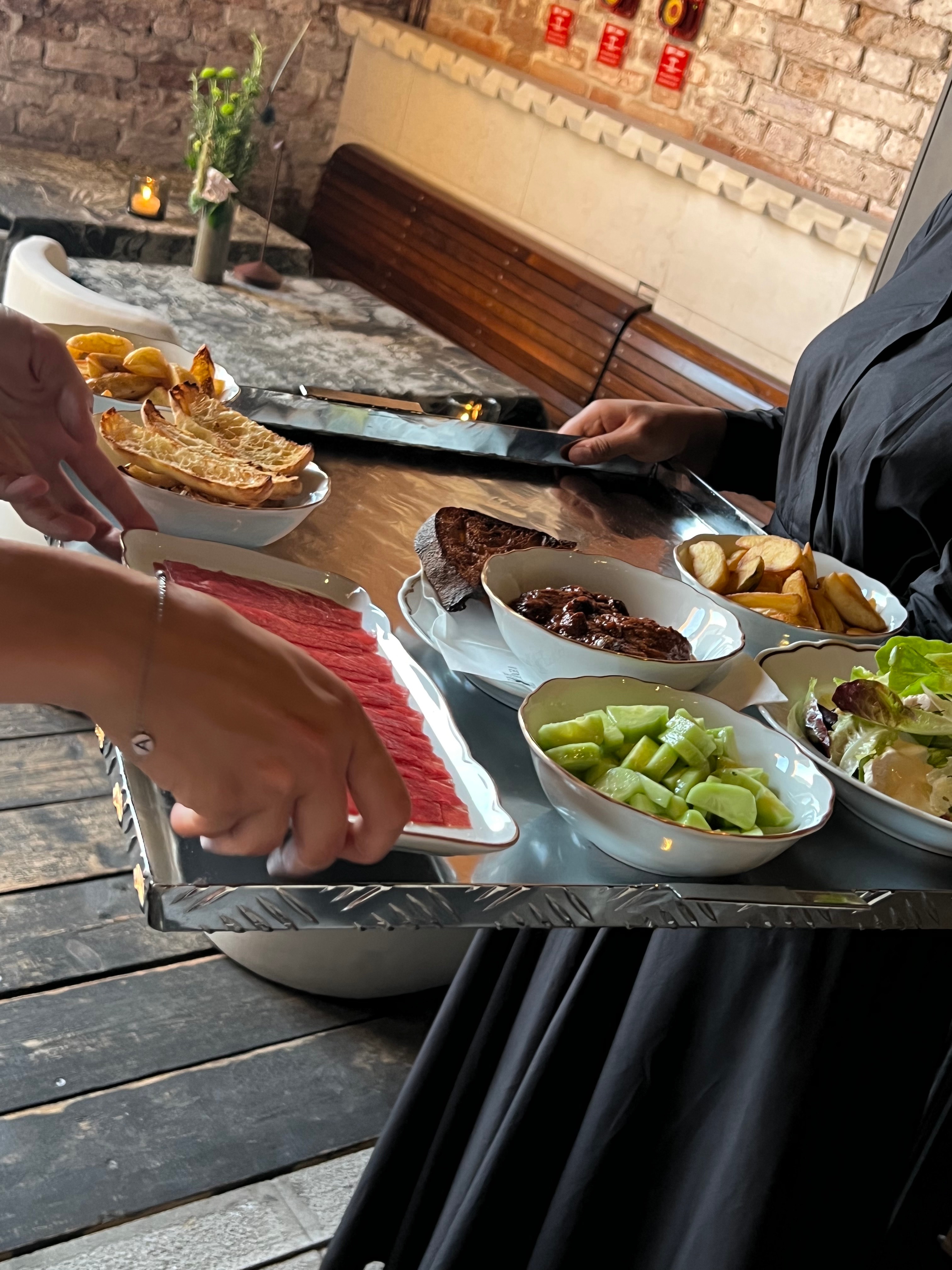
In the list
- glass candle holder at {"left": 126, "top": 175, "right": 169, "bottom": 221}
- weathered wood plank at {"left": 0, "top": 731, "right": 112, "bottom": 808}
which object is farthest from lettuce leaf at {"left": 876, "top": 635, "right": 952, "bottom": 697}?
glass candle holder at {"left": 126, "top": 175, "right": 169, "bottom": 221}

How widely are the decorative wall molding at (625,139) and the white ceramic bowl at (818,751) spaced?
2436 mm

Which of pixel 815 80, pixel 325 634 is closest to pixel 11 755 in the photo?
pixel 325 634

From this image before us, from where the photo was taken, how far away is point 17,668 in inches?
22.5

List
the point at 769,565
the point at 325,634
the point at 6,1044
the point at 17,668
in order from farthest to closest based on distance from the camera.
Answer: the point at 6,1044 < the point at 769,565 < the point at 325,634 < the point at 17,668

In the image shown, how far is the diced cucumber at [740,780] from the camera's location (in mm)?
859

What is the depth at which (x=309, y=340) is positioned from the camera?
128 inches

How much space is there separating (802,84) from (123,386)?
3.57m

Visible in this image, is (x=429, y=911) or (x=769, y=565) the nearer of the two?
(x=429, y=911)

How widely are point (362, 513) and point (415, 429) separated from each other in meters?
0.25

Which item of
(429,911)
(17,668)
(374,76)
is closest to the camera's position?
(17,668)

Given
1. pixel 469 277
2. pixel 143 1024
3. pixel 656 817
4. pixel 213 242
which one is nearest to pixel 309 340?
pixel 213 242

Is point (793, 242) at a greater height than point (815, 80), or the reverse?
point (815, 80)

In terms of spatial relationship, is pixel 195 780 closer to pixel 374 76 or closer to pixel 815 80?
pixel 815 80

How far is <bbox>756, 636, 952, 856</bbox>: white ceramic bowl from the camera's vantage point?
2.98 ft
